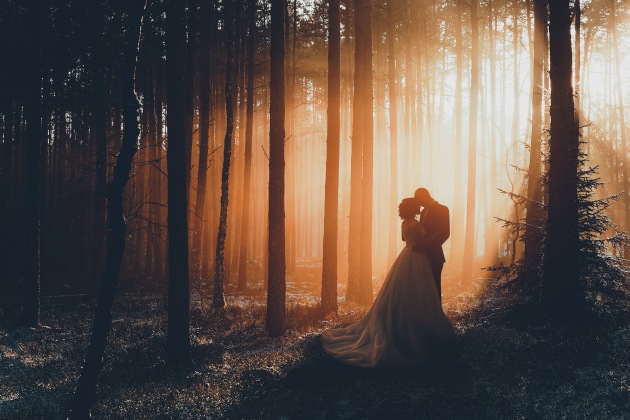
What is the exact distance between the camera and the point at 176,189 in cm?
829

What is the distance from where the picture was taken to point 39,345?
411 inches

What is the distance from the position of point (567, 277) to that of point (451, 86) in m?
26.2

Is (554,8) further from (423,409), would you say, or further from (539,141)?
(423,409)

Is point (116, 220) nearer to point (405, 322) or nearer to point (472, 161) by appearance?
point (405, 322)

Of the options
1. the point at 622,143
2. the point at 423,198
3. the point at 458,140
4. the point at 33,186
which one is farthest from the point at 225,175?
the point at 622,143

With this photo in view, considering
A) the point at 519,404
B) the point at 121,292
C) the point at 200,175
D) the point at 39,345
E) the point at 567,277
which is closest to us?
the point at 519,404

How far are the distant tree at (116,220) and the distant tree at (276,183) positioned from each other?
4.77 meters

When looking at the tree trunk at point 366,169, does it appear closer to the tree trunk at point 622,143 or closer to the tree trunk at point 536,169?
the tree trunk at point 536,169

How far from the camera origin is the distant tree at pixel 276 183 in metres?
10.2

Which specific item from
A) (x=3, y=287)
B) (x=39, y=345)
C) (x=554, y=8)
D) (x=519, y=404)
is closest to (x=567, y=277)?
(x=519, y=404)

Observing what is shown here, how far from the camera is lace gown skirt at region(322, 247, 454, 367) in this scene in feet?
22.0

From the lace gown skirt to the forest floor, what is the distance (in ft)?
0.78

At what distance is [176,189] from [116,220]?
275 cm

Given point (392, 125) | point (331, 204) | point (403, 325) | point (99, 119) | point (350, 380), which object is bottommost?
point (350, 380)
